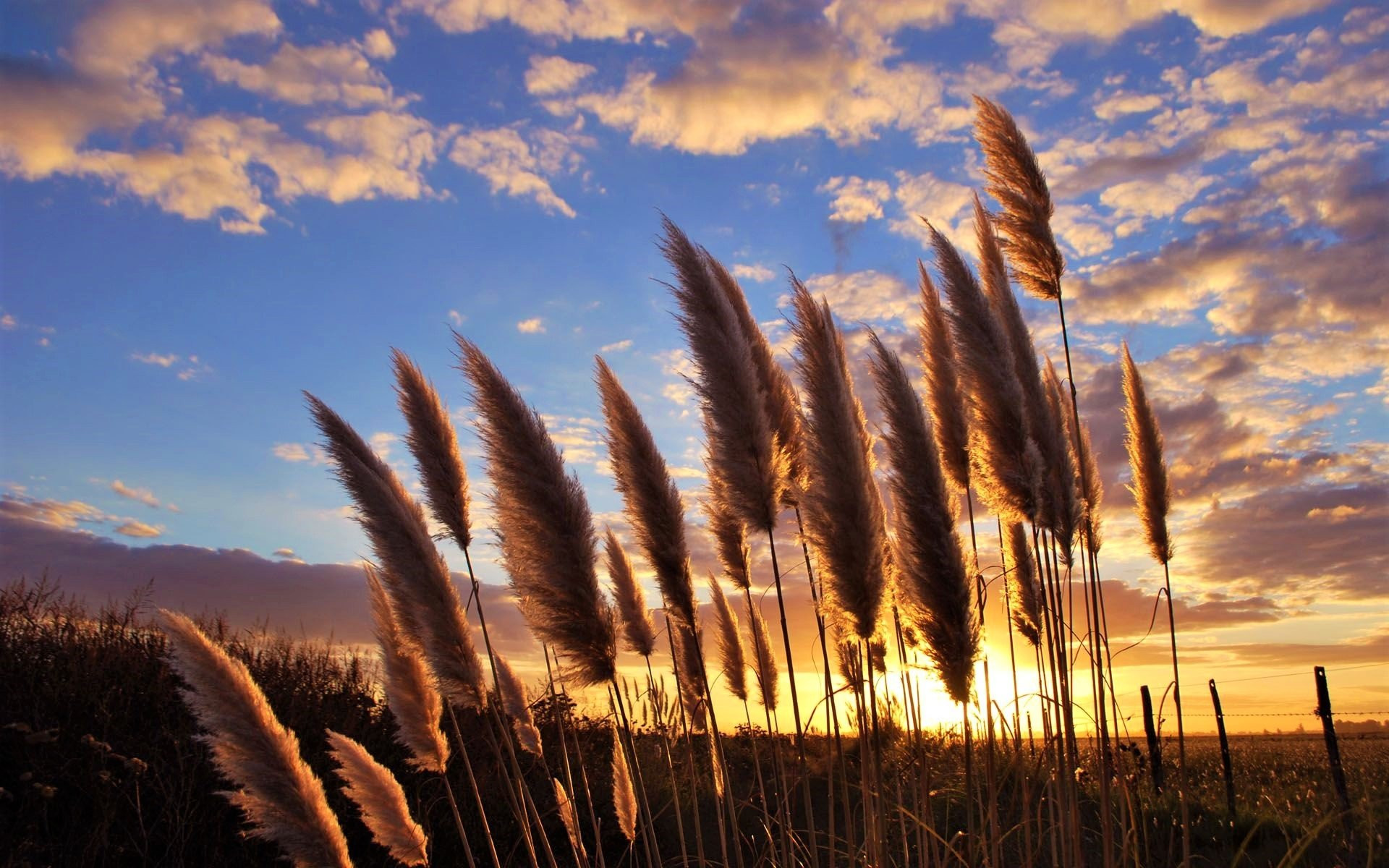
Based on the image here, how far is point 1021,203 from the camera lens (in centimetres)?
378

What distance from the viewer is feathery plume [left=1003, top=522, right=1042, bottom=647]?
4.06 m

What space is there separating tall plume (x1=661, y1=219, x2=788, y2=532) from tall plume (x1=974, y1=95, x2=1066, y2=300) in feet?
5.54

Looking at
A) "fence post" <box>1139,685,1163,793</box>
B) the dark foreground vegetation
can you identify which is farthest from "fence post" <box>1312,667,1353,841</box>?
"fence post" <box>1139,685,1163,793</box>

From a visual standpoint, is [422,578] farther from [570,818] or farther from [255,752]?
[570,818]

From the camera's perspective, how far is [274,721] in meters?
2.49

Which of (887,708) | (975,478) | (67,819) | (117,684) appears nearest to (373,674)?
(117,684)

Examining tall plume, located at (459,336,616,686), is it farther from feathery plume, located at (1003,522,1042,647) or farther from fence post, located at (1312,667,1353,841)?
fence post, located at (1312,667,1353,841)

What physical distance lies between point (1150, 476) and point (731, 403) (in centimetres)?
304

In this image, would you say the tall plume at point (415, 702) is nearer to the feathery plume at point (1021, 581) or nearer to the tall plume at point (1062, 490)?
the tall plume at point (1062, 490)

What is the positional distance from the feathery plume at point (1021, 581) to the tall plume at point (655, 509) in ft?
6.38

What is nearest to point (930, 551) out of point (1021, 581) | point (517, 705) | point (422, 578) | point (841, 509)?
point (841, 509)

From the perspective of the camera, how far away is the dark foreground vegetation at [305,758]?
5527mm

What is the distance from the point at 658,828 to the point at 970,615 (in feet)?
22.6

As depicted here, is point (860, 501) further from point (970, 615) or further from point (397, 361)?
point (397, 361)
